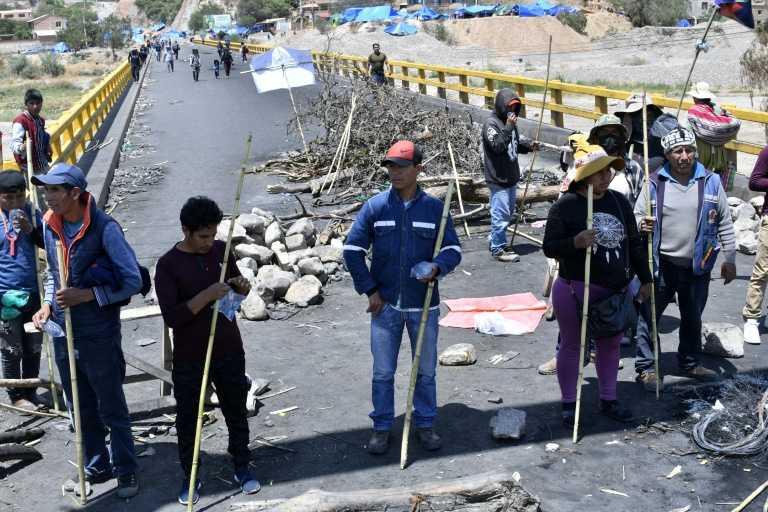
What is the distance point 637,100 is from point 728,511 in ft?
11.7

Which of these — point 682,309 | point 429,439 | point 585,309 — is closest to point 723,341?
point 682,309

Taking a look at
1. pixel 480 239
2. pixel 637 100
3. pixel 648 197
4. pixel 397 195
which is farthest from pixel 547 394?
pixel 480 239

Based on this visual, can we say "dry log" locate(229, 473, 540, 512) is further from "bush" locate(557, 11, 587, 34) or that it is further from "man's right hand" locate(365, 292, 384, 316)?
"bush" locate(557, 11, 587, 34)

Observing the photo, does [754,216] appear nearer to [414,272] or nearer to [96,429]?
[414,272]

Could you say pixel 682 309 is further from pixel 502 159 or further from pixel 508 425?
pixel 502 159

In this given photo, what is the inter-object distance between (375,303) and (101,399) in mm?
1569

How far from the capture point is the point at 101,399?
186 inches

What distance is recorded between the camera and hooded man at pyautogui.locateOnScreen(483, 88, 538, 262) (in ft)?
30.1

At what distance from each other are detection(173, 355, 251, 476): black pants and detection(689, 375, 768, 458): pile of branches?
8.46ft

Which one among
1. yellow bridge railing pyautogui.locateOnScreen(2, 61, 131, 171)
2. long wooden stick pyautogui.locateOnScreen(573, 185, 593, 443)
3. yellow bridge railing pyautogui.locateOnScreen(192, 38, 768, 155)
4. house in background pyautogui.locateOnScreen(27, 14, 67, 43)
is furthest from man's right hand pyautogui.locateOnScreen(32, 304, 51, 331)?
house in background pyautogui.locateOnScreen(27, 14, 67, 43)

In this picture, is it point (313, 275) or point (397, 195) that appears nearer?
point (397, 195)

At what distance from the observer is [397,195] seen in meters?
5.05

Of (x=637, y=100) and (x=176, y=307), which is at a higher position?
(x=637, y=100)

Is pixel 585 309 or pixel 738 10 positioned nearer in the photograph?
pixel 585 309
